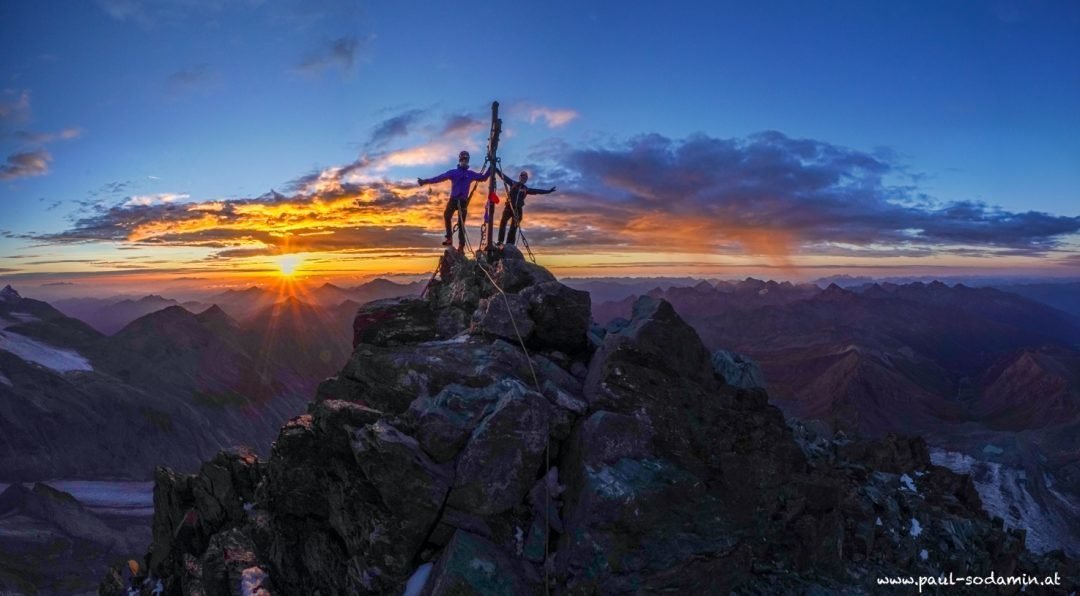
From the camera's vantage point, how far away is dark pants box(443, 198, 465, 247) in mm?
24203

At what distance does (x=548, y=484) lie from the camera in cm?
1312

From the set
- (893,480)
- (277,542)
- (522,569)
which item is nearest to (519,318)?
(522,569)

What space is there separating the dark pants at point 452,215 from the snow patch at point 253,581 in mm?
14535

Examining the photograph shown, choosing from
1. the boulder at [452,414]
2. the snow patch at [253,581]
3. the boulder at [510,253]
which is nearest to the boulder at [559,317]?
the boulder at [452,414]

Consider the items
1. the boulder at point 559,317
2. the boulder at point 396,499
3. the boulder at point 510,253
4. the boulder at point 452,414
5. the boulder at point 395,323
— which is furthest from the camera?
the boulder at point 510,253

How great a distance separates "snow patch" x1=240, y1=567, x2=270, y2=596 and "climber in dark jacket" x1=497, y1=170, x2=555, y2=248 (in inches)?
575

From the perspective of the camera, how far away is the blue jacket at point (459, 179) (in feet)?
77.3

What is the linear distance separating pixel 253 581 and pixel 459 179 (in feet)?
53.5

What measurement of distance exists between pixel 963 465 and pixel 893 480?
19148 centimetres

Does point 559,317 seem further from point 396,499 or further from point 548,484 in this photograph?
point 396,499

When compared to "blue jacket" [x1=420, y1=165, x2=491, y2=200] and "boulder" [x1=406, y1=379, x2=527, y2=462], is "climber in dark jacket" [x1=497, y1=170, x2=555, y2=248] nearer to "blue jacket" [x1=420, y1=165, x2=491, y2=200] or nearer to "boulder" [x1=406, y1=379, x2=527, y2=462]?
"blue jacket" [x1=420, y1=165, x2=491, y2=200]

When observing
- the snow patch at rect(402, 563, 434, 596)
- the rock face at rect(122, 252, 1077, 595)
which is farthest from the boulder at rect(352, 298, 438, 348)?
the snow patch at rect(402, 563, 434, 596)

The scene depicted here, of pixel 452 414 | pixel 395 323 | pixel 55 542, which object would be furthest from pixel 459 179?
pixel 55 542

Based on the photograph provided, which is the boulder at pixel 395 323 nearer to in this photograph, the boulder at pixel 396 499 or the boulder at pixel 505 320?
the boulder at pixel 505 320
